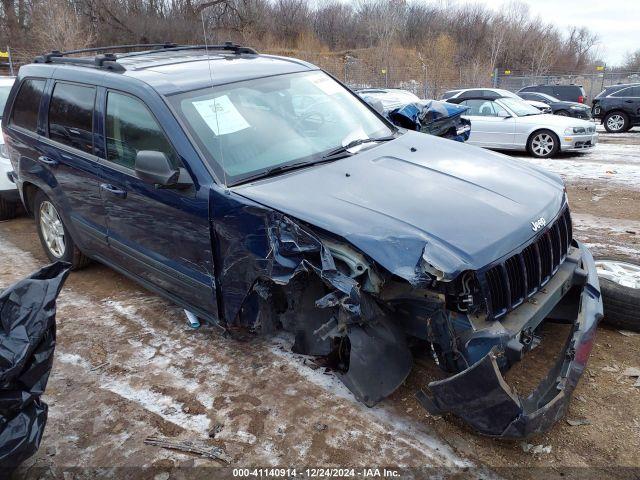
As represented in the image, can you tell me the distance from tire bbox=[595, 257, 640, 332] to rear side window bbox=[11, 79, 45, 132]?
482 centimetres

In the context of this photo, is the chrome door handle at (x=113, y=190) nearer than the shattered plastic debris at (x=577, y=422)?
No

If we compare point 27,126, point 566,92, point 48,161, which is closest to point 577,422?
point 48,161

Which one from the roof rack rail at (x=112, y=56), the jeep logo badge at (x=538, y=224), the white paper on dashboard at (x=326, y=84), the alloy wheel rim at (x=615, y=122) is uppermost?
the roof rack rail at (x=112, y=56)

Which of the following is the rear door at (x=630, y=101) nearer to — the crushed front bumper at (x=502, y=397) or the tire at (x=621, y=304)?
the tire at (x=621, y=304)

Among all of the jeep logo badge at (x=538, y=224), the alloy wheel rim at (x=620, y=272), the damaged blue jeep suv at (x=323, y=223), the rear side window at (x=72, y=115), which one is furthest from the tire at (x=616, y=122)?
the rear side window at (x=72, y=115)

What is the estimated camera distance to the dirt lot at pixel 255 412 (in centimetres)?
246

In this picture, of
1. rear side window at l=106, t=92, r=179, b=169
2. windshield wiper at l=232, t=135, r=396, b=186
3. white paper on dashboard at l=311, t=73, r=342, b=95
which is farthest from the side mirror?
white paper on dashboard at l=311, t=73, r=342, b=95

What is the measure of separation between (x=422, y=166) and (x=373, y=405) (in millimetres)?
1524

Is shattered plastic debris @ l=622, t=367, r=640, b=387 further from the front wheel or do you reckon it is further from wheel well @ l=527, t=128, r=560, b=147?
the front wheel

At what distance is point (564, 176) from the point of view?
29.3 feet

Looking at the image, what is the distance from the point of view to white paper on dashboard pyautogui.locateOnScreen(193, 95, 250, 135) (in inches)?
126

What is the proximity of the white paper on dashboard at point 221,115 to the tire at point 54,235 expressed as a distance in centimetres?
209

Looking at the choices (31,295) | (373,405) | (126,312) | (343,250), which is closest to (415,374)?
(373,405)

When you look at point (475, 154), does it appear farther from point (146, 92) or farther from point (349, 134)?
point (146, 92)
